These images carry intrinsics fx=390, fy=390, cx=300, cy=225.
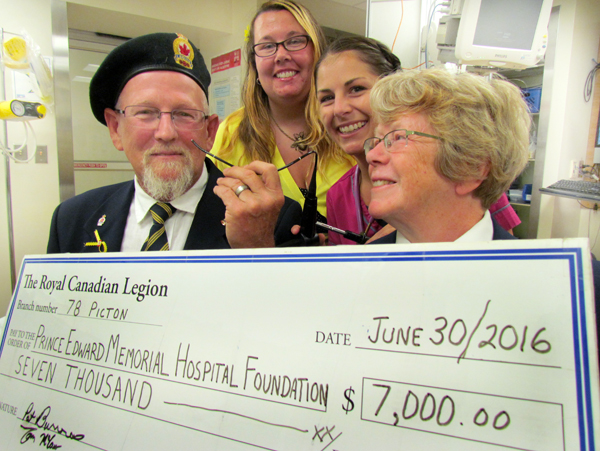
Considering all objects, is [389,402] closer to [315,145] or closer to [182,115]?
[182,115]

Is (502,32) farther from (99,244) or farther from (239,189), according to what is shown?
(99,244)

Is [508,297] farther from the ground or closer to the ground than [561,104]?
closer to the ground

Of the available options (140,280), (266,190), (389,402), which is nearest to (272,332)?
(389,402)

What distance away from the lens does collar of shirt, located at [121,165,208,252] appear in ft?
4.08

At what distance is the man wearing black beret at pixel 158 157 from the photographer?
1.22 m

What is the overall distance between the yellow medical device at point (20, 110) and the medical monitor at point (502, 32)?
9.55 feet

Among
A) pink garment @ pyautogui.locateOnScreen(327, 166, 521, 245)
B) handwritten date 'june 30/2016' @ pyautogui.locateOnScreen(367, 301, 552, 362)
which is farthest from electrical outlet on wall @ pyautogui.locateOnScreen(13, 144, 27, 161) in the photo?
handwritten date 'june 30/2016' @ pyautogui.locateOnScreen(367, 301, 552, 362)

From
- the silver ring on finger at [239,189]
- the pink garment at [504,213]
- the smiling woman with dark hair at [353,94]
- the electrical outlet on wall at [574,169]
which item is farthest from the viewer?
the electrical outlet on wall at [574,169]

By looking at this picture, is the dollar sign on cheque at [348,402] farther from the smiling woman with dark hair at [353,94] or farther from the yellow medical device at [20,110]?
the yellow medical device at [20,110]

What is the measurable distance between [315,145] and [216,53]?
2.90m

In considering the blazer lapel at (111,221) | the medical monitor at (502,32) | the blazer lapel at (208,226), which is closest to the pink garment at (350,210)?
the blazer lapel at (208,226)

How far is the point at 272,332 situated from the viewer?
2.26 ft
